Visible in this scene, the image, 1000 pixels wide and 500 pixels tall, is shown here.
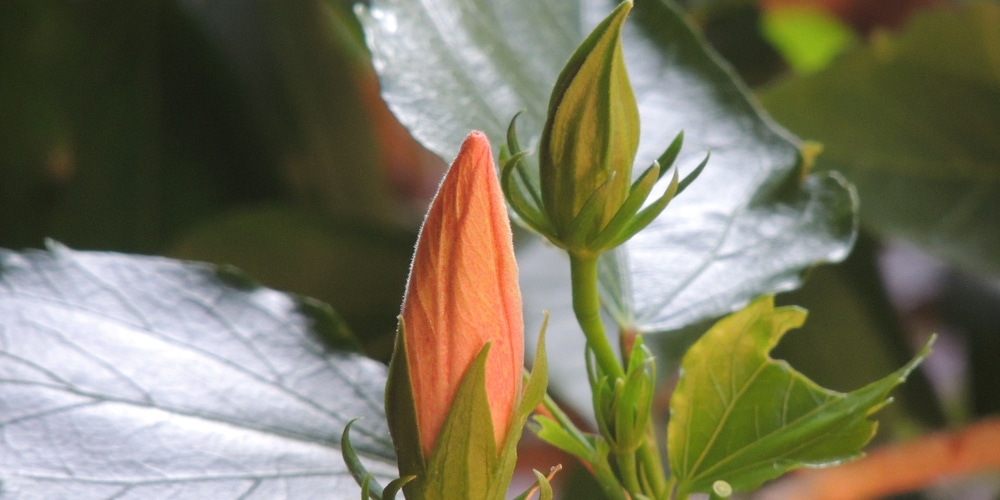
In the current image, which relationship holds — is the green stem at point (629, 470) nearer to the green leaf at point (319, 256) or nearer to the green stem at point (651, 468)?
the green stem at point (651, 468)

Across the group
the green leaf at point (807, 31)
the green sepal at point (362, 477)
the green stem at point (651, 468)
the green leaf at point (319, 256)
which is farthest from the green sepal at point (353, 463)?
the green leaf at point (807, 31)

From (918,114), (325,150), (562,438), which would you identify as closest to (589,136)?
(562,438)

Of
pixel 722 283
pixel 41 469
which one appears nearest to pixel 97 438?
pixel 41 469

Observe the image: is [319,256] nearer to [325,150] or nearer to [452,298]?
[325,150]

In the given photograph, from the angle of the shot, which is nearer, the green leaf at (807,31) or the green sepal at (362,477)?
the green sepal at (362,477)

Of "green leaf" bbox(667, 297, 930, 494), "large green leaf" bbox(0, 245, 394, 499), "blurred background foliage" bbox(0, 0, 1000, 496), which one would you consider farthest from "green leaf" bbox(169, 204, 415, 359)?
"green leaf" bbox(667, 297, 930, 494)

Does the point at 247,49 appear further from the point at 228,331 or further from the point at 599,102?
the point at 599,102

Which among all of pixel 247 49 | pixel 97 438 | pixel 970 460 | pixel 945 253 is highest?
pixel 247 49
